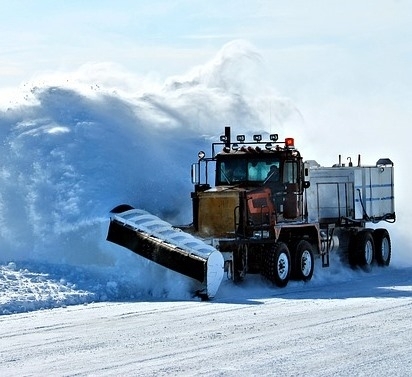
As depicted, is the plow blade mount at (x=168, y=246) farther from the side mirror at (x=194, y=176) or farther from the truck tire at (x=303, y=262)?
the truck tire at (x=303, y=262)

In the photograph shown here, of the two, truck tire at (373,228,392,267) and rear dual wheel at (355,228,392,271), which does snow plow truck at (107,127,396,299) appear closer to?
rear dual wheel at (355,228,392,271)

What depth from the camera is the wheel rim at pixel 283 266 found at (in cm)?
1999

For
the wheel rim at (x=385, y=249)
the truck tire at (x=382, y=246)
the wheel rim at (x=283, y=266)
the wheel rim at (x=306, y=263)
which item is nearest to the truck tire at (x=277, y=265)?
the wheel rim at (x=283, y=266)

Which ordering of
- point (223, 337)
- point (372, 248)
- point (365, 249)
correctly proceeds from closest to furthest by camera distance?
point (223, 337)
point (365, 249)
point (372, 248)

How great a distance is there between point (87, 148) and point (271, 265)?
265 inches

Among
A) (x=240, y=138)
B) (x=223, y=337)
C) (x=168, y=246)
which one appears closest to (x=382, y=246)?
(x=240, y=138)

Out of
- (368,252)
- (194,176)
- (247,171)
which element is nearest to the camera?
(194,176)

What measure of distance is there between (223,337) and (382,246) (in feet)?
38.5

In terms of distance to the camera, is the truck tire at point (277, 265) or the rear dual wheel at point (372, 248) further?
the rear dual wheel at point (372, 248)

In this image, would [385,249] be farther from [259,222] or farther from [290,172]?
[259,222]

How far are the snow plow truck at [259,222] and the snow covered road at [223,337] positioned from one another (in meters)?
1.04

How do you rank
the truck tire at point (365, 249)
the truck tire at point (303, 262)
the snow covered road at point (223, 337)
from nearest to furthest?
1. the snow covered road at point (223, 337)
2. the truck tire at point (303, 262)
3. the truck tire at point (365, 249)

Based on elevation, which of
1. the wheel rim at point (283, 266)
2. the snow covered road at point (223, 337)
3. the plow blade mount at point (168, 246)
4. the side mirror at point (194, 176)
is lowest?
the snow covered road at point (223, 337)

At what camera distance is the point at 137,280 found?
756 inches
